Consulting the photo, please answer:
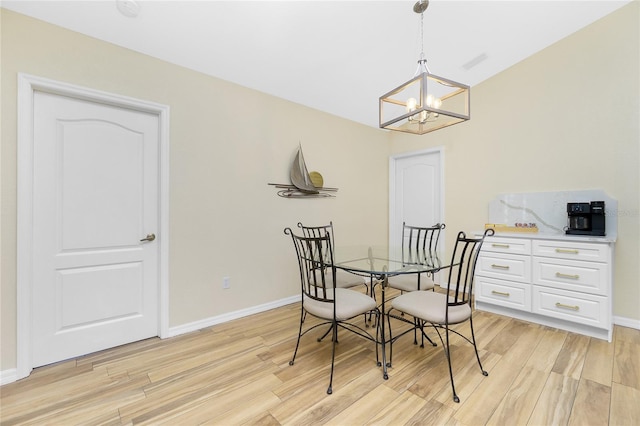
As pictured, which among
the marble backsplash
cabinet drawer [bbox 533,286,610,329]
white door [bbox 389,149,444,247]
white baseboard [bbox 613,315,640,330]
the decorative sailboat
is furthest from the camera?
white door [bbox 389,149,444,247]

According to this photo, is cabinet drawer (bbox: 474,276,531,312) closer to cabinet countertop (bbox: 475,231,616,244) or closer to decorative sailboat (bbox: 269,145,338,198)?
cabinet countertop (bbox: 475,231,616,244)

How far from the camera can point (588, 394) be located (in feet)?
5.48

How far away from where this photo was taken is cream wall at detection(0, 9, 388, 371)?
6.00 feet

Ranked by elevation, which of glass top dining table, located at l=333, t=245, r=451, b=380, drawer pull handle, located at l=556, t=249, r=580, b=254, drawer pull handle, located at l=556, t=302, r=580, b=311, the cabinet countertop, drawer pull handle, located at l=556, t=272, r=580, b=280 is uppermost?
the cabinet countertop

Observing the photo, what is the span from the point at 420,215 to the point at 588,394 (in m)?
2.73

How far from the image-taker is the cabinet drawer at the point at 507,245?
9.08 ft

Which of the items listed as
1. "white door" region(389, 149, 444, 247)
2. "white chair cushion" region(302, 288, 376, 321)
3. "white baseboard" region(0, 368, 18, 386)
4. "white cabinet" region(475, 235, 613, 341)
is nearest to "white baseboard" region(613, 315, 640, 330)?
"white cabinet" region(475, 235, 613, 341)

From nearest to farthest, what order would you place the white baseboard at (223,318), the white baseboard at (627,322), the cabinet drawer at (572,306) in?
the cabinet drawer at (572,306) → the white baseboard at (223,318) → the white baseboard at (627,322)

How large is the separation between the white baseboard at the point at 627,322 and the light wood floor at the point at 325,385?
0.97 ft

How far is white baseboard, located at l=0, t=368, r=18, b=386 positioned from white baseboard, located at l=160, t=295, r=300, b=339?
88cm

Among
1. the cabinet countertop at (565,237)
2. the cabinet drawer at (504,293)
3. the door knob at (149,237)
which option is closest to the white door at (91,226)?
the door knob at (149,237)

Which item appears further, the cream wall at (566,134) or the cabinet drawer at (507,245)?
the cabinet drawer at (507,245)

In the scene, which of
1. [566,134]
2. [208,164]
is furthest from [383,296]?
[566,134]

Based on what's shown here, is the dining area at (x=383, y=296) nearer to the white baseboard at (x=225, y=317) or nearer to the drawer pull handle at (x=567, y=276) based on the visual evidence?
the white baseboard at (x=225, y=317)
